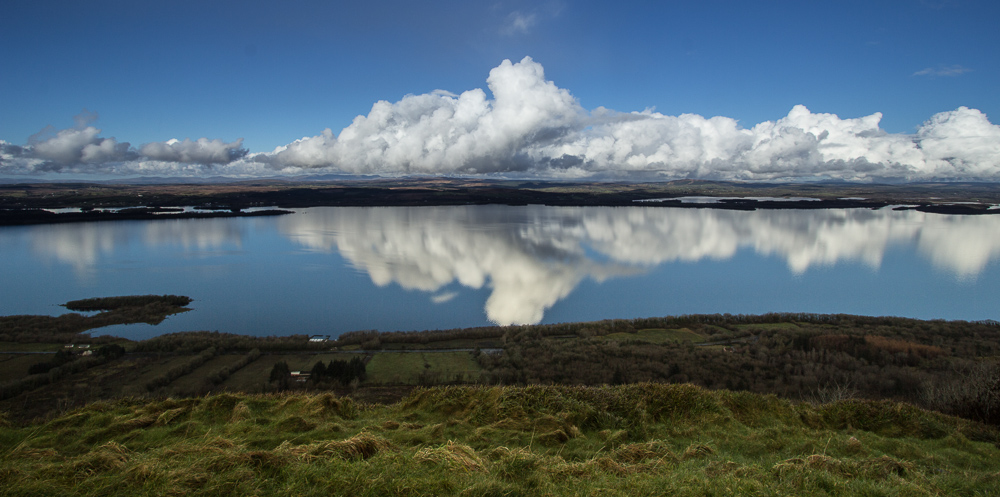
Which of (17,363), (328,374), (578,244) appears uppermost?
(578,244)

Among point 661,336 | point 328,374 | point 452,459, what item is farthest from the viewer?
point 661,336

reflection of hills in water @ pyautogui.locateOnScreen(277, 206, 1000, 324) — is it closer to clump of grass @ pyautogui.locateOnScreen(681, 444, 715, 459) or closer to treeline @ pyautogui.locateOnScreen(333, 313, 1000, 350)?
treeline @ pyautogui.locateOnScreen(333, 313, 1000, 350)

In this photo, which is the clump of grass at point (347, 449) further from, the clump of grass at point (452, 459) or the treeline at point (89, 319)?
the treeline at point (89, 319)

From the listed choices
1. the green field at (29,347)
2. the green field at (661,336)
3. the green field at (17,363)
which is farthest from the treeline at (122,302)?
the green field at (661,336)

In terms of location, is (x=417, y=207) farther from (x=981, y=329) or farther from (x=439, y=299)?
(x=981, y=329)

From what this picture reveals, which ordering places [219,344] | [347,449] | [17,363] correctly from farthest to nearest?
1. [219,344]
2. [17,363]
3. [347,449]

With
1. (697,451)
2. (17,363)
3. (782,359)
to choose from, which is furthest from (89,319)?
(782,359)

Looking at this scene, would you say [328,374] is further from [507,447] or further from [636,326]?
[636,326]
